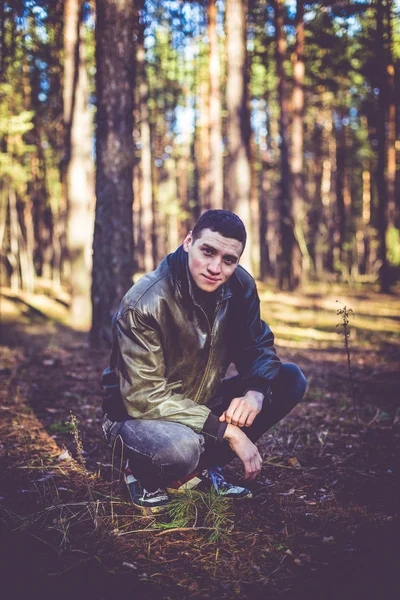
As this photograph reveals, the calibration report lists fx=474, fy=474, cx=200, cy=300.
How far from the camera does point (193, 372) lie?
9.80ft

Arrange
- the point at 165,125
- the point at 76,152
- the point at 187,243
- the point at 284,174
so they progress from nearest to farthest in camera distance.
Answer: the point at 187,243
the point at 76,152
the point at 284,174
the point at 165,125

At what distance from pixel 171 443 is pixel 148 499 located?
482 millimetres

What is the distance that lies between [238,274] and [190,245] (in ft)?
1.46

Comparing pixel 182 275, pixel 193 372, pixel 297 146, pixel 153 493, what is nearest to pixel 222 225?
pixel 182 275

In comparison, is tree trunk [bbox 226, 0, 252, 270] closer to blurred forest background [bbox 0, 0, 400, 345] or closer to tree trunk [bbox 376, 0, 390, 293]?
blurred forest background [bbox 0, 0, 400, 345]

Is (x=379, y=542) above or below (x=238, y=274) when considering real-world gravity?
below

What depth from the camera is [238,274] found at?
315 centimetres

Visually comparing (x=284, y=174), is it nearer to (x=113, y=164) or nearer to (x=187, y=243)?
(x=113, y=164)

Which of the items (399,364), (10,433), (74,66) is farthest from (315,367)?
(74,66)

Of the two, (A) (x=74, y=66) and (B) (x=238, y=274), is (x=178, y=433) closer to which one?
(B) (x=238, y=274)

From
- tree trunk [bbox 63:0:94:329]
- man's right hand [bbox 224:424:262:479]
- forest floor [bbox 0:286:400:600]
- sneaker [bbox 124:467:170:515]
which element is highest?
tree trunk [bbox 63:0:94:329]

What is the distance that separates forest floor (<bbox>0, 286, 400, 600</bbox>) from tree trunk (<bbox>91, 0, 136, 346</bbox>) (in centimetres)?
182

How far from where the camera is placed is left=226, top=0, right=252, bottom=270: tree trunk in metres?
10.8

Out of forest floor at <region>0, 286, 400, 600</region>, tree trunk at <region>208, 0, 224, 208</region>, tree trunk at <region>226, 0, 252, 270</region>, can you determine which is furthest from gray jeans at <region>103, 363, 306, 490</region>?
tree trunk at <region>208, 0, 224, 208</region>
